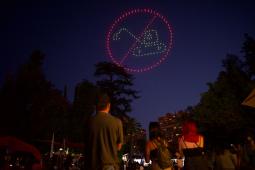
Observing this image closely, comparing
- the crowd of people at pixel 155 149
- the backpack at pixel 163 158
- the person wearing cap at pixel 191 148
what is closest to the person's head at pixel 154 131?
the crowd of people at pixel 155 149

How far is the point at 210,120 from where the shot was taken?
1658 inches

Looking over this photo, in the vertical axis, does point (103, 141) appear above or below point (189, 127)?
below

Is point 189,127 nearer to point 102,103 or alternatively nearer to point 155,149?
point 155,149

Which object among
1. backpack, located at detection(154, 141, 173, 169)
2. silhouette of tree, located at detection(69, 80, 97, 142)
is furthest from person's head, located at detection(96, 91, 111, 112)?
silhouette of tree, located at detection(69, 80, 97, 142)

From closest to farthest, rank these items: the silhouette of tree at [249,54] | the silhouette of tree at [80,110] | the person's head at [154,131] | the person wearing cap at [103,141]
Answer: the person wearing cap at [103,141] < the person's head at [154,131] < the silhouette of tree at [249,54] < the silhouette of tree at [80,110]

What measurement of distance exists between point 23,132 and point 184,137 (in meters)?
31.6

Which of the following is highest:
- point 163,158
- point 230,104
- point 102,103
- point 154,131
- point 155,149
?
point 230,104

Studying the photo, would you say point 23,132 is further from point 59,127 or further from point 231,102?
point 231,102

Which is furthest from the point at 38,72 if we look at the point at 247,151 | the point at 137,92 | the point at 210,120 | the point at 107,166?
the point at 107,166

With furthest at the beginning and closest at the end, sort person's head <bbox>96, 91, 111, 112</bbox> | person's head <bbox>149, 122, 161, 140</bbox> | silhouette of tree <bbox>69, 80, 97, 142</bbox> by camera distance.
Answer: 1. silhouette of tree <bbox>69, 80, 97, 142</bbox>
2. person's head <bbox>149, 122, 161, 140</bbox>
3. person's head <bbox>96, 91, 111, 112</bbox>

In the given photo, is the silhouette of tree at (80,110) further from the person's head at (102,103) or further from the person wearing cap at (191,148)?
the person's head at (102,103)

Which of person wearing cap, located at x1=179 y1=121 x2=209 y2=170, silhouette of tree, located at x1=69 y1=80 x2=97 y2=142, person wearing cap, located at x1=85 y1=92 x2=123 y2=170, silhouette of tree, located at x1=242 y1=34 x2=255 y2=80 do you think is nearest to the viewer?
person wearing cap, located at x1=85 y1=92 x2=123 y2=170

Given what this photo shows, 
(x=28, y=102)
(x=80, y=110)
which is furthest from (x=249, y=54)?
(x=80, y=110)

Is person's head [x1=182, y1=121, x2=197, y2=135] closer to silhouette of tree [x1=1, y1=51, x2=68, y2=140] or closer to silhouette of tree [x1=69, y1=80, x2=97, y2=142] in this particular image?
silhouette of tree [x1=1, y1=51, x2=68, y2=140]
